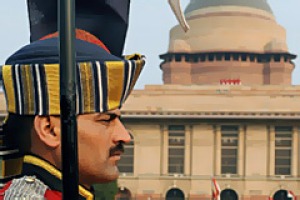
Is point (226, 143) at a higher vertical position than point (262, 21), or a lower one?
lower

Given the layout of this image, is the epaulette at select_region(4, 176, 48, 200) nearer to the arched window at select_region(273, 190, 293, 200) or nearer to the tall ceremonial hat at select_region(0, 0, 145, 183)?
the tall ceremonial hat at select_region(0, 0, 145, 183)

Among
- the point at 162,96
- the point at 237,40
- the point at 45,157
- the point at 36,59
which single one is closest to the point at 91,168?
the point at 45,157

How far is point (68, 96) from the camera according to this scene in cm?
484

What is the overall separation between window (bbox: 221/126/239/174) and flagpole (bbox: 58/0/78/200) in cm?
4839

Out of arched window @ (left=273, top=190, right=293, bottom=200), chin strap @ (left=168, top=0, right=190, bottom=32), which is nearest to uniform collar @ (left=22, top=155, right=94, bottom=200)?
chin strap @ (left=168, top=0, right=190, bottom=32)

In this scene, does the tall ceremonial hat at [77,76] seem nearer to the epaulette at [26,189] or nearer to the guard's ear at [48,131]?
the guard's ear at [48,131]

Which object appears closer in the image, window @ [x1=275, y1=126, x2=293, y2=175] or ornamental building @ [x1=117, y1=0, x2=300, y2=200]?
A: ornamental building @ [x1=117, y1=0, x2=300, y2=200]

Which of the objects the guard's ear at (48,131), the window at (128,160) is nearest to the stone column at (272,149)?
the window at (128,160)

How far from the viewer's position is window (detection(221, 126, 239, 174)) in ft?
174

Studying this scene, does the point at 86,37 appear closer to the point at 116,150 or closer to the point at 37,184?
the point at 116,150

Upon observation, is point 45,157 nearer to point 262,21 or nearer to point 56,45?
point 56,45

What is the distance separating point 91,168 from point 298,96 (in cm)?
4881

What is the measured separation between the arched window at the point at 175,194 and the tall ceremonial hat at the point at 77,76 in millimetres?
47591

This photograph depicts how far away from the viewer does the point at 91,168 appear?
6.10 m
